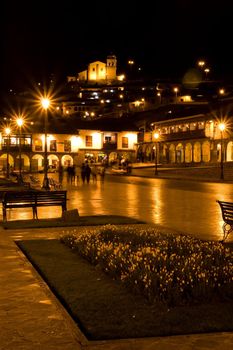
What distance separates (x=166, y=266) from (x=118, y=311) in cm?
150

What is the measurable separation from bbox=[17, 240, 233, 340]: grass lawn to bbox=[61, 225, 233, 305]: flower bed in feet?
0.47

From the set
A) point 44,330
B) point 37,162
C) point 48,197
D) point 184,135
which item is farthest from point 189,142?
point 44,330

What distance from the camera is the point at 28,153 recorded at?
260 ft

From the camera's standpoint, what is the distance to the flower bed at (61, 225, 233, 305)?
664 cm

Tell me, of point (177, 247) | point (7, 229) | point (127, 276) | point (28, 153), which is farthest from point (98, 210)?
point (28, 153)

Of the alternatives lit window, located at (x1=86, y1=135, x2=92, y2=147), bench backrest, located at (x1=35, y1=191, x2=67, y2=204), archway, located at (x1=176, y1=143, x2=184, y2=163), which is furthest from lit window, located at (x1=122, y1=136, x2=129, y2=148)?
bench backrest, located at (x1=35, y1=191, x2=67, y2=204)

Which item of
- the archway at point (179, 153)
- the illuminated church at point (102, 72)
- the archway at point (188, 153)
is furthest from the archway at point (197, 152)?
the illuminated church at point (102, 72)

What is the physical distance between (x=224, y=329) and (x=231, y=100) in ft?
205

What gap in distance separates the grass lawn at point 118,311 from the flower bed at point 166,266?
142 millimetres

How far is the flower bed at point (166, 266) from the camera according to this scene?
261 inches

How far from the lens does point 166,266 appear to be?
7.53 metres

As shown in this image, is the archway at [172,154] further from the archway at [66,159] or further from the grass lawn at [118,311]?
the grass lawn at [118,311]

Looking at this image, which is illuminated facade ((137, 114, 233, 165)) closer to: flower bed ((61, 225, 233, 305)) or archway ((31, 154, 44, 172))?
archway ((31, 154, 44, 172))

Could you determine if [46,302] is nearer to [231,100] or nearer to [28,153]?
[231,100]
